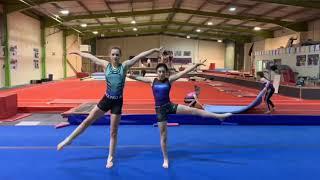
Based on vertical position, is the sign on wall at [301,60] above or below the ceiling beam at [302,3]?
below

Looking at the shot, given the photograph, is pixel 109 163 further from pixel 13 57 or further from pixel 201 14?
pixel 201 14

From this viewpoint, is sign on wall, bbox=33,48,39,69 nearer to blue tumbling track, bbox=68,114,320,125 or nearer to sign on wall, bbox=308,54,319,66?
blue tumbling track, bbox=68,114,320,125

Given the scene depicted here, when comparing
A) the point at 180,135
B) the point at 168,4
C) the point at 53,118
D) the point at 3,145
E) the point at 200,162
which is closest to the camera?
the point at 200,162

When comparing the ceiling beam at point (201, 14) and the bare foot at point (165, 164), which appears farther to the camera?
the ceiling beam at point (201, 14)

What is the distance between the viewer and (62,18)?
22.2m

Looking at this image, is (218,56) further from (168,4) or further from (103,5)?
(103,5)

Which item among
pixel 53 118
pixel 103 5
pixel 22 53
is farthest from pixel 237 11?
pixel 53 118

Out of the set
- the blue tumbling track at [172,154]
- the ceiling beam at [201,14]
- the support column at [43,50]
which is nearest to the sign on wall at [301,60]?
the ceiling beam at [201,14]

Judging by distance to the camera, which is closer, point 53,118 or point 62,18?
point 53,118

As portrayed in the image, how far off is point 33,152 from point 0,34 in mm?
12774

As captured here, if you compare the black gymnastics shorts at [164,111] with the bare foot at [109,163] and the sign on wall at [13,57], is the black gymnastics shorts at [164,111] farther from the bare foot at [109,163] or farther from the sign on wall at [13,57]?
the sign on wall at [13,57]

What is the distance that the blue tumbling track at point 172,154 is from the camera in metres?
3.99

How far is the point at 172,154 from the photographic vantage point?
4875 millimetres

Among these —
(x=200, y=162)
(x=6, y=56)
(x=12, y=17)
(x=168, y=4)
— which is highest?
(x=168, y=4)
